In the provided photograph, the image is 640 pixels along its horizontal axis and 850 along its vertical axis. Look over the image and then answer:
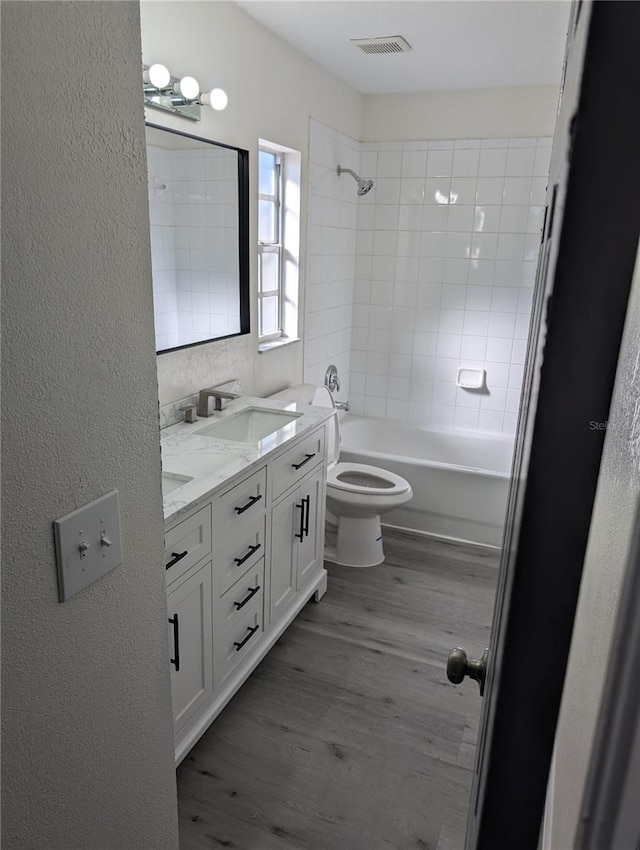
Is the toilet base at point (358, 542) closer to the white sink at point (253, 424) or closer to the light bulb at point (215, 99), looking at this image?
the white sink at point (253, 424)

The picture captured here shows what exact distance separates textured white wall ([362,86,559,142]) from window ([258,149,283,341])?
1116 millimetres

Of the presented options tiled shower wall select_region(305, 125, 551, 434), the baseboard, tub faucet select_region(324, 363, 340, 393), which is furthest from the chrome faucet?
the baseboard

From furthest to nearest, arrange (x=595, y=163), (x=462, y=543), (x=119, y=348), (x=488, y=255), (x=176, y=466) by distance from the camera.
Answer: (x=488, y=255), (x=462, y=543), (x=176, y=466), (x=119, y=348), (x=595, y=163)

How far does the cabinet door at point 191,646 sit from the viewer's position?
1.72 metres

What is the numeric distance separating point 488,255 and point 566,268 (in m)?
3.76

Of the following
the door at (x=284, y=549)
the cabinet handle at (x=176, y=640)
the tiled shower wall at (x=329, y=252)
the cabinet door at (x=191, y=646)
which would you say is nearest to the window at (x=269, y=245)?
the tiled shower wall at (x=329, y=252)

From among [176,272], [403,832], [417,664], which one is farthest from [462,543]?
[176,272]

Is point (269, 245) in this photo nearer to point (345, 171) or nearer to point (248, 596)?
point (345, 171)

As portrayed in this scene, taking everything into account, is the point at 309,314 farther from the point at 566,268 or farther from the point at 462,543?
the point at 566,268

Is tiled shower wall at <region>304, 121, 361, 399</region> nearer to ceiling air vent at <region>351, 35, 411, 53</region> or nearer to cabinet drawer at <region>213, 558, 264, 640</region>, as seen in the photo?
ceiling air vent at <region>351, 35, 411, 53</region>

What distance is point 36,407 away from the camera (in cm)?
75

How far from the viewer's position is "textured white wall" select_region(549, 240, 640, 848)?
313 millimetres

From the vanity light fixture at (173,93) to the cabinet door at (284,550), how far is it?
1443mm

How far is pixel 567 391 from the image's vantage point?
32 cm
